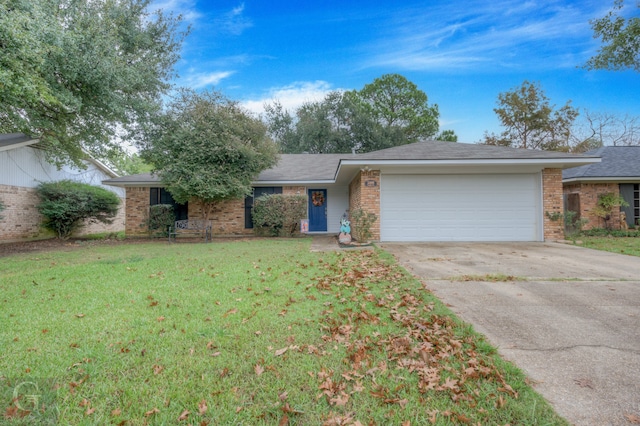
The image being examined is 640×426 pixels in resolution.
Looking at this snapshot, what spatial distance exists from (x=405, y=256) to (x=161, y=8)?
12431 mm

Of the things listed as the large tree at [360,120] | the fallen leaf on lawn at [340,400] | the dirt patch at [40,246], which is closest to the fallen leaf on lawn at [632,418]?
the fallen leaf on lawn at [340,400]

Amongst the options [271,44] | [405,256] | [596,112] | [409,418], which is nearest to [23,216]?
[271,44]

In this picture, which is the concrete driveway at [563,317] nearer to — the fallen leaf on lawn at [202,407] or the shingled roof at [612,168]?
the fallen leaf on lawn at [202,407]

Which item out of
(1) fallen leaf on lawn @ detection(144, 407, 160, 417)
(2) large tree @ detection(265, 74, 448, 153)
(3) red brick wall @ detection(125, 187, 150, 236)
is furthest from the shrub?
(2) large tree @ detection(265, 74, 448, 153)

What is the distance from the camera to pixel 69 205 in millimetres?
12594

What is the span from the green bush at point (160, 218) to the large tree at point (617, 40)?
15415mm

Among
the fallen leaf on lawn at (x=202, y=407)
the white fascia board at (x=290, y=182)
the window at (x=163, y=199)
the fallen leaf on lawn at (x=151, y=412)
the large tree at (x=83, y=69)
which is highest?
the large tree at (x=83, y=69)

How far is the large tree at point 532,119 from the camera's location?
22.7m

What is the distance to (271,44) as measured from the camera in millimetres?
13383

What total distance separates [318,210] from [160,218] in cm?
681

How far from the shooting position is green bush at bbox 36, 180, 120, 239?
41.2ft

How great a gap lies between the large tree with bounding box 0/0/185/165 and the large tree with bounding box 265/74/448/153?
12804 millimetres

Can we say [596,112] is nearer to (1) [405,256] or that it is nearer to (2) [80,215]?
(1) [405,256]

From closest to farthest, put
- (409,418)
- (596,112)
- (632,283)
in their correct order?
(409,418) < (632,283) < (596,112)
